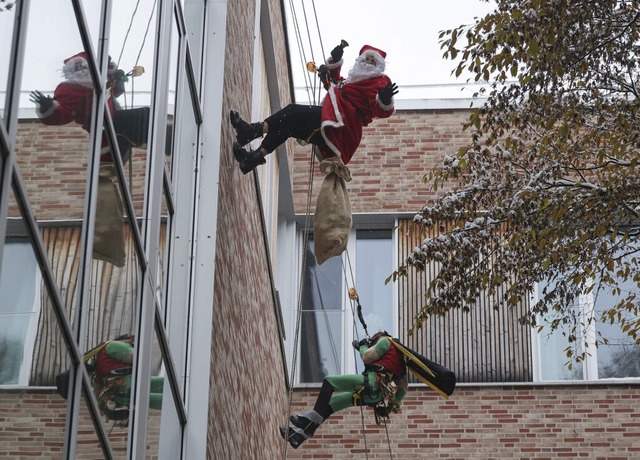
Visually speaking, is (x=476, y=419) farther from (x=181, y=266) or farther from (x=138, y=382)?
(x=138, y=382)

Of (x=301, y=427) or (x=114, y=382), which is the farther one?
(x=301, y=427)

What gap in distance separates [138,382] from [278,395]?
29.3 feet

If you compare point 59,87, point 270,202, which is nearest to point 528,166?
point 270,202

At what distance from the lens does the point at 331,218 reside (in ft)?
33.2

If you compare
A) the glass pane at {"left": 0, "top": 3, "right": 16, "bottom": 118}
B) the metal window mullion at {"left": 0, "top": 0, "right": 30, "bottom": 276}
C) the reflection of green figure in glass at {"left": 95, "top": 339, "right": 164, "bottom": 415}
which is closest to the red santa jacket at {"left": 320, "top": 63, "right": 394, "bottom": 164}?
the reflection of green figure in glass at {"left": 95, "top": 339, "right": 164, "bottom": 415}

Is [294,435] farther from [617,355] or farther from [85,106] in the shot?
[617,355]

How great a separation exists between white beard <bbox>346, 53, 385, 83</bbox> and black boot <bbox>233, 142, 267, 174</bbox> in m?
0.99

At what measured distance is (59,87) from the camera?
5906 mm

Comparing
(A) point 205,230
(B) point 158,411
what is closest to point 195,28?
(A) point 205,230

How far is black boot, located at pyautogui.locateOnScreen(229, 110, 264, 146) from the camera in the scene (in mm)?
10438

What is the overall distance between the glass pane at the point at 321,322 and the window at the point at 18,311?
1297 centimetres

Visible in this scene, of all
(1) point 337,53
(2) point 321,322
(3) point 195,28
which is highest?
(3) point 195,28

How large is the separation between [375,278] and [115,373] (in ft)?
40.2

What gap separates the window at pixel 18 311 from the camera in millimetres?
5117
